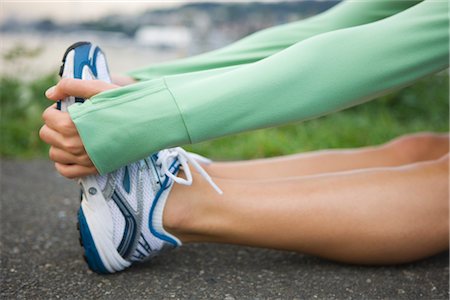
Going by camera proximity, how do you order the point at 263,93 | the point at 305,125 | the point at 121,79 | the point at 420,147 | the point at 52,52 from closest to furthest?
the point at 263,93, the point at 121,79, the point at 420,147, the point at 305,125, the point at 52,52

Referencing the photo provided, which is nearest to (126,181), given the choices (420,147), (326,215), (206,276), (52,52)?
(206,276)

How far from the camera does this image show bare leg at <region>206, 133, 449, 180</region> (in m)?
1.42

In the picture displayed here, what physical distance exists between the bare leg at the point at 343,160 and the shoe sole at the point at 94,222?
0.37 m

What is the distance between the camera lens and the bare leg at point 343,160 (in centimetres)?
142

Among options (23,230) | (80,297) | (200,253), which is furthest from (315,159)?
(23,230)

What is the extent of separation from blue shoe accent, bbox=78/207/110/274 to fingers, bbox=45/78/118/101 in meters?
0.26

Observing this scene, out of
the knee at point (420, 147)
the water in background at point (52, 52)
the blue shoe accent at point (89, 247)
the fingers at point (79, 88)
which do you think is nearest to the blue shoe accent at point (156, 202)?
the blue shoe accent at point (89, 247)

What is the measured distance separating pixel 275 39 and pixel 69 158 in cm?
68

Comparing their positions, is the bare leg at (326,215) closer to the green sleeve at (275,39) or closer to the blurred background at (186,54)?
the green sleeve at (275,39)

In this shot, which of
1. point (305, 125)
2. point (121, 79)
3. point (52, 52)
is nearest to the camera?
point (121, 79)

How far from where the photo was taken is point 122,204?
1126 mm

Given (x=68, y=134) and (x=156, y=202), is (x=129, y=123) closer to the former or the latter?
(x=68, y=134)

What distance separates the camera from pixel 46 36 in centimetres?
352

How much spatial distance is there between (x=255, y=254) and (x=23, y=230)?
2.23ft
